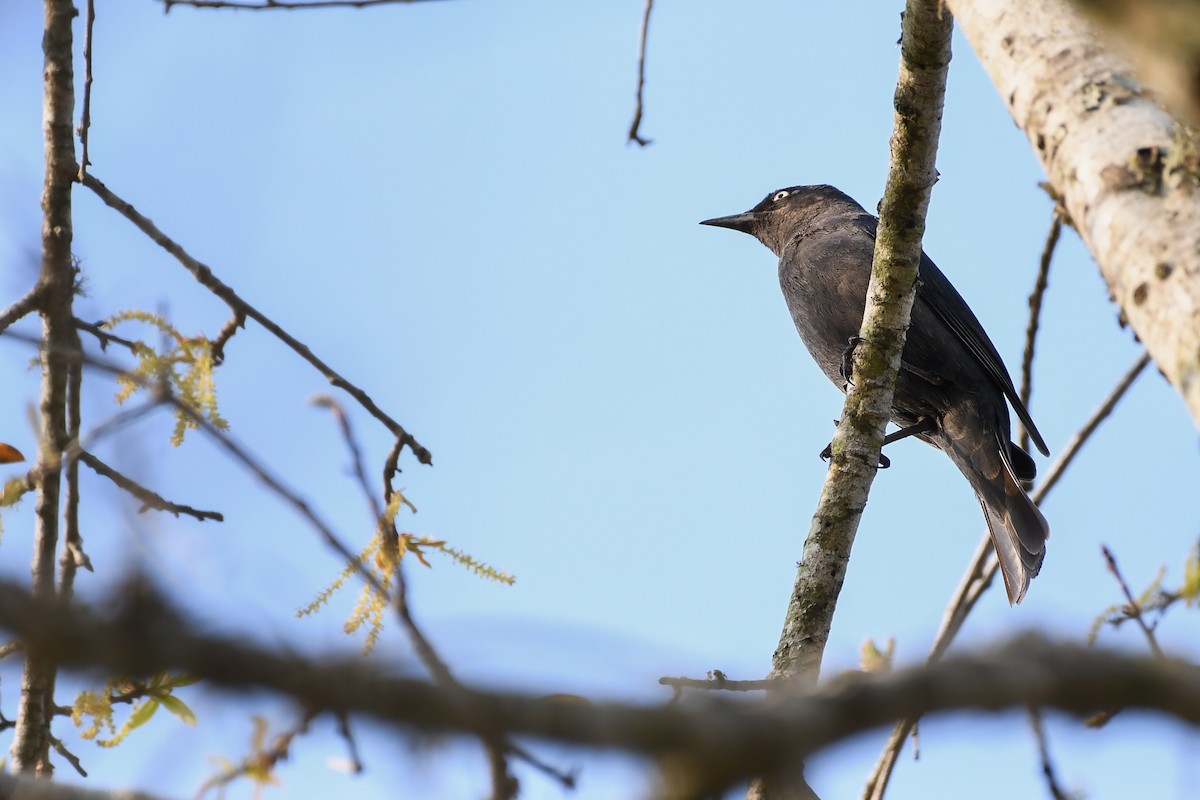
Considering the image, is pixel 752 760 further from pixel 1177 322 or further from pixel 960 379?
pixel 960 379

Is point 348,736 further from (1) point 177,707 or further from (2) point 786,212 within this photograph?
(2) point 786,212

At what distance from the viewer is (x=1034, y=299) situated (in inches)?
197

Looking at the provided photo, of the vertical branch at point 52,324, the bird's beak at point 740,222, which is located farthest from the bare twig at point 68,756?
the bird's beak at point 740,222

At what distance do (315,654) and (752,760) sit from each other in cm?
44

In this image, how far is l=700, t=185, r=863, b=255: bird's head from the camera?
7.94 meters

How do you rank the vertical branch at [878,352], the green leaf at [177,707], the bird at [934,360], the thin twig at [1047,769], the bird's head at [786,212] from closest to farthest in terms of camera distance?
the thin twig at [1047,769], the green leaf at [177,707], the vertical branch at [878,352], the bird at [934,360], the bird's head at [786,212]

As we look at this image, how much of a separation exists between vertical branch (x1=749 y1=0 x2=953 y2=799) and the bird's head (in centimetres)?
292

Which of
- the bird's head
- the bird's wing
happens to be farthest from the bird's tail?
the bird's head

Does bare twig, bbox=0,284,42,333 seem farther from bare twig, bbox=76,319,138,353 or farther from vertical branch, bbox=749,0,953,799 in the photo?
vertical branch, bbox=749,0,953,799

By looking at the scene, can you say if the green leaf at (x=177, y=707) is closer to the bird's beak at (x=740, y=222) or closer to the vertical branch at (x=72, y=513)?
the vertical branch at (x=72, y=513)

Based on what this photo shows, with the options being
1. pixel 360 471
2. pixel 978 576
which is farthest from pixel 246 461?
pixel 978 576

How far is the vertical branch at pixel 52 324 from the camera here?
299 cm

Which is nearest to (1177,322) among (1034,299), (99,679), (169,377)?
(99,679)

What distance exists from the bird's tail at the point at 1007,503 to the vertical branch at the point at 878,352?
3.66 feet
